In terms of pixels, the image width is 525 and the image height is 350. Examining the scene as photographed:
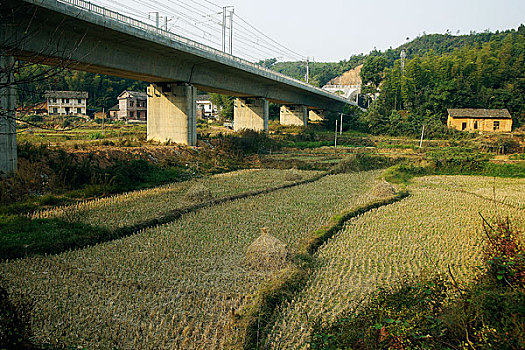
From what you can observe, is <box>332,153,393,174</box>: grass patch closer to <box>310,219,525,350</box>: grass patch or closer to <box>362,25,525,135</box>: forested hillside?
<box>310,219,525,350</box>: grass patch

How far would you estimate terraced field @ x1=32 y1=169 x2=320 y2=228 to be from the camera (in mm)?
10648

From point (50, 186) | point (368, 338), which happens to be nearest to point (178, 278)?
point (368, 338)

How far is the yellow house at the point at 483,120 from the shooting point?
149 ft

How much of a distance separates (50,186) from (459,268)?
12023 mm

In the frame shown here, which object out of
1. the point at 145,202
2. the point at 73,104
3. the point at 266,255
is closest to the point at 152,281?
the point at 266,255

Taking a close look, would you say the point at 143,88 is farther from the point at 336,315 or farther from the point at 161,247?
the point at 336,315

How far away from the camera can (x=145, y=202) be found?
1304 cm

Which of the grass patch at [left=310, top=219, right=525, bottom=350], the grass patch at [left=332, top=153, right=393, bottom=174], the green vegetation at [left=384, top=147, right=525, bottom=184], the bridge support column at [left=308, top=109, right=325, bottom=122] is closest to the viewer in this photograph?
the grass patch at [left=310, top=219, right=525, bottom=350]

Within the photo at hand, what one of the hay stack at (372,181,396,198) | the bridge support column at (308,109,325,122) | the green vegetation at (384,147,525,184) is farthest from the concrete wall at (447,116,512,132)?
the hay stack at (372,181,396,198)

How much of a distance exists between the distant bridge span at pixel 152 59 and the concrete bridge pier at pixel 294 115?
298 inches

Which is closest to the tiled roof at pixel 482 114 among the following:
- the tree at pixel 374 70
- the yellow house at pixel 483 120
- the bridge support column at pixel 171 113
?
the yellow house at pixel 483 120

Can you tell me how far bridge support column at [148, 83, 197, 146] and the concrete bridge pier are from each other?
80.3ft

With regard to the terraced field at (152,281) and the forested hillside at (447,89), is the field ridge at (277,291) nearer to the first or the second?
the terraced field at (152,281)

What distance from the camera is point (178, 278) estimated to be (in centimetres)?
718
